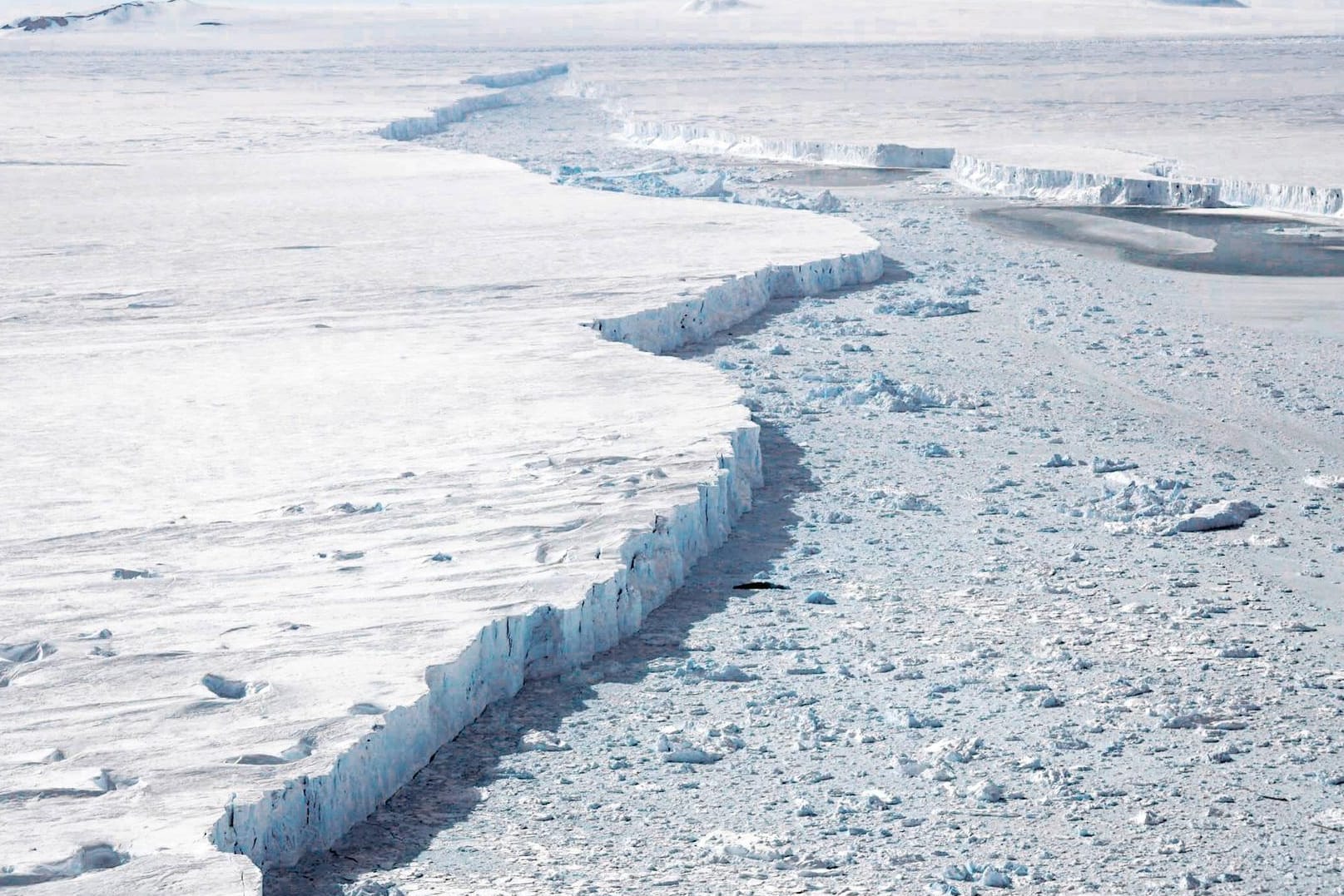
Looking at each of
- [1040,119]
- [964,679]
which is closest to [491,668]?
[964,679]

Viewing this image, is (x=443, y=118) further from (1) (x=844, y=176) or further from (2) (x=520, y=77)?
(2) (x=520, y=77)

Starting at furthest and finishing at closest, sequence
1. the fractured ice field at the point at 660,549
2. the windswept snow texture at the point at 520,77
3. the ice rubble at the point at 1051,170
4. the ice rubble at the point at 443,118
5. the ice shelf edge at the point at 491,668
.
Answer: the windswept snow texture at the point at 520,77 → the ice rubble at the point at 443,118 → the ice rubble at the point at 1051,170 → the fractured ice field at the point at 660,549 → the ice shelf edge at the point at 491,668

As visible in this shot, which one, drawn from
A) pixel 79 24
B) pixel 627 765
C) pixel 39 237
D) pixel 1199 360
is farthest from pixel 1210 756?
pixel 79 24

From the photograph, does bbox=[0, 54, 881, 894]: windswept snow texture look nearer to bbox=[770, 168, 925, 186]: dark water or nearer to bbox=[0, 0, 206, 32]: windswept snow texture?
bbox=[770, 168, 925, 186]: dark water

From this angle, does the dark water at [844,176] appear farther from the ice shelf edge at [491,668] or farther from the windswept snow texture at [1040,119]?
the ice shelf edge at [491,668]

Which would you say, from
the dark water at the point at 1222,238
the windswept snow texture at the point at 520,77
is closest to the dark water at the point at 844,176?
the dark water at the point at 1222,238

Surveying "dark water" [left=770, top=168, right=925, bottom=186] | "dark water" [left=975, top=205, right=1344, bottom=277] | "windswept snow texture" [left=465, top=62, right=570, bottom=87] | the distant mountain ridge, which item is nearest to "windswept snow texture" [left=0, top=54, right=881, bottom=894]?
"dark water" [left=975, top=205, right=1344, bottom=277]
